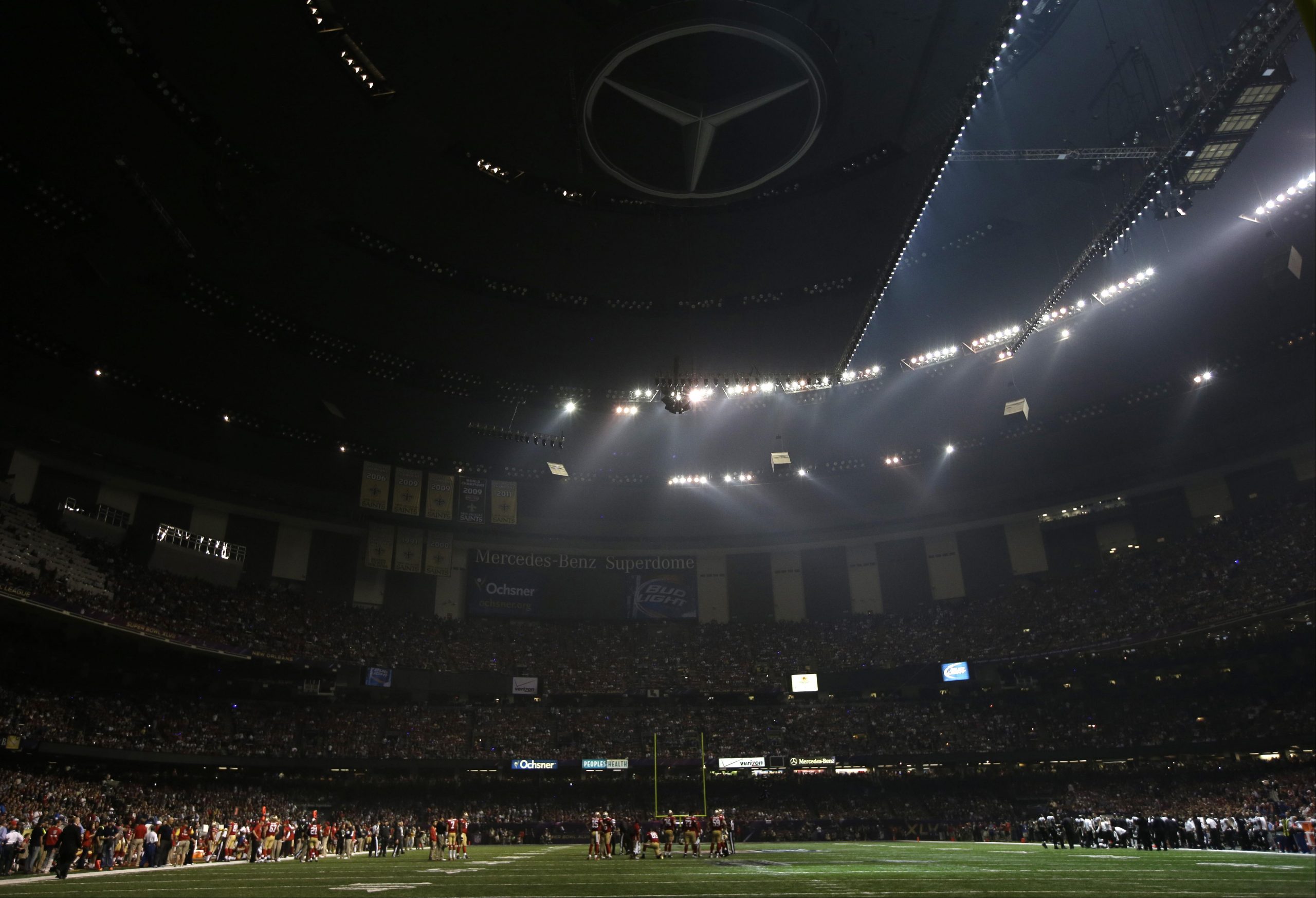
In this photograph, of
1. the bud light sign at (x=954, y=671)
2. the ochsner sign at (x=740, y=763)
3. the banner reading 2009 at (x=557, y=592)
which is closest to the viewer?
the ochsner sign at (x=740, y=763)

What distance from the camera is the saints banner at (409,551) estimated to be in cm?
4169

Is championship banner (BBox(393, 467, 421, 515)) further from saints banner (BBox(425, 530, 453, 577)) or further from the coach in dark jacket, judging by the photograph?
the coach in dark jacket

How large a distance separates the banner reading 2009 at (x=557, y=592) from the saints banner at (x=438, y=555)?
452cm

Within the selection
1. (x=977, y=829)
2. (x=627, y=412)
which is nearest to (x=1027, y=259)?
(x=627, y=412)

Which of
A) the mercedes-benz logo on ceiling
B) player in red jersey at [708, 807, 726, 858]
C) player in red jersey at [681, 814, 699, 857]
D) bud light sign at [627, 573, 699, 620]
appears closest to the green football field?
player in red jersey at [708, 807, 726, 858]

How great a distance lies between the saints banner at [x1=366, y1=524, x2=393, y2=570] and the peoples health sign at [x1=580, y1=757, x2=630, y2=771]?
14.5m

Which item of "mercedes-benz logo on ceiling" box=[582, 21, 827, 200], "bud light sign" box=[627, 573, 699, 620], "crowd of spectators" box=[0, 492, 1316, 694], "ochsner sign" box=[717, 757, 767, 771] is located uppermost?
"mercedes-benz logo on ceiling" box=[582, 21, 827, 200]

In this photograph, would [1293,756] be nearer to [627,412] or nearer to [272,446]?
[627,412]

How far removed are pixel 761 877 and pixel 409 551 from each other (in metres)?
32.3

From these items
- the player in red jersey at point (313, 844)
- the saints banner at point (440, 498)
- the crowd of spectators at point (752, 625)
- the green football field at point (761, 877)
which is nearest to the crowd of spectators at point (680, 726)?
the crowd of spectators at point (752, 625)

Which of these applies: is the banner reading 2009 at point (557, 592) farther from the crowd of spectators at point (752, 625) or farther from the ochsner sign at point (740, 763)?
the ochsner sign at point (740, 763)

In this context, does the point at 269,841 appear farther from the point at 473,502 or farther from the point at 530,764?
the point at 473,502

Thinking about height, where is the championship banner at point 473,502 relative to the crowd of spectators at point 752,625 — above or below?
above

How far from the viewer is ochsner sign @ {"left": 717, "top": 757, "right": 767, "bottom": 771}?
133ft
